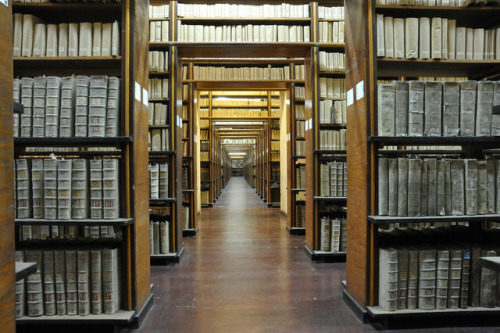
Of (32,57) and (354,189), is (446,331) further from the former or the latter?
(32,57)

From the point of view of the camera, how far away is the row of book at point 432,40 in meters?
2.73

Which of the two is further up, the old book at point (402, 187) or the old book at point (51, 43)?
the old book at point (51, 43)

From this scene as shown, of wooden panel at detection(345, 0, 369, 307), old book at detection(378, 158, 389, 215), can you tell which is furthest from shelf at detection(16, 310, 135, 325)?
old book at detection(378, 158, 389, 215)

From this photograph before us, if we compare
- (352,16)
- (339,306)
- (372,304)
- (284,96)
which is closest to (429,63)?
(352,16)

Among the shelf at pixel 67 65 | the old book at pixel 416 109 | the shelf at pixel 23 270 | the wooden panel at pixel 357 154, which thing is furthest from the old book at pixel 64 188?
the old book at pixel 416 109

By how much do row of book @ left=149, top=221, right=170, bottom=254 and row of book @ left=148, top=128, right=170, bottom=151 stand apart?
0.95 meters

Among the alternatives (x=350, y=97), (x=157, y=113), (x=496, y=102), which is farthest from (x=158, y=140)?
(x=496, y=102)

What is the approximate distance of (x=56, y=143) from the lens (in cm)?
247

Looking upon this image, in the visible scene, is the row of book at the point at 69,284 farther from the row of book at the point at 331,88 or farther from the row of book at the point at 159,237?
the row of book at the point at 331,88

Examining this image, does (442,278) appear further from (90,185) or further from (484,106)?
(90,185)

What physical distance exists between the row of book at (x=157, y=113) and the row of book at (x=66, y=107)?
203cm

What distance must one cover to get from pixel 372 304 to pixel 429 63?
1.90 metres

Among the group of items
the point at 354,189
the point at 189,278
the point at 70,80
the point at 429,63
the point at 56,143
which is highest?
the point at 429,63

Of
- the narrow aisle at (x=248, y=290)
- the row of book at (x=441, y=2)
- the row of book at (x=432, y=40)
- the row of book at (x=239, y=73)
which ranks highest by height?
the row of book at (x=239, y=73)
